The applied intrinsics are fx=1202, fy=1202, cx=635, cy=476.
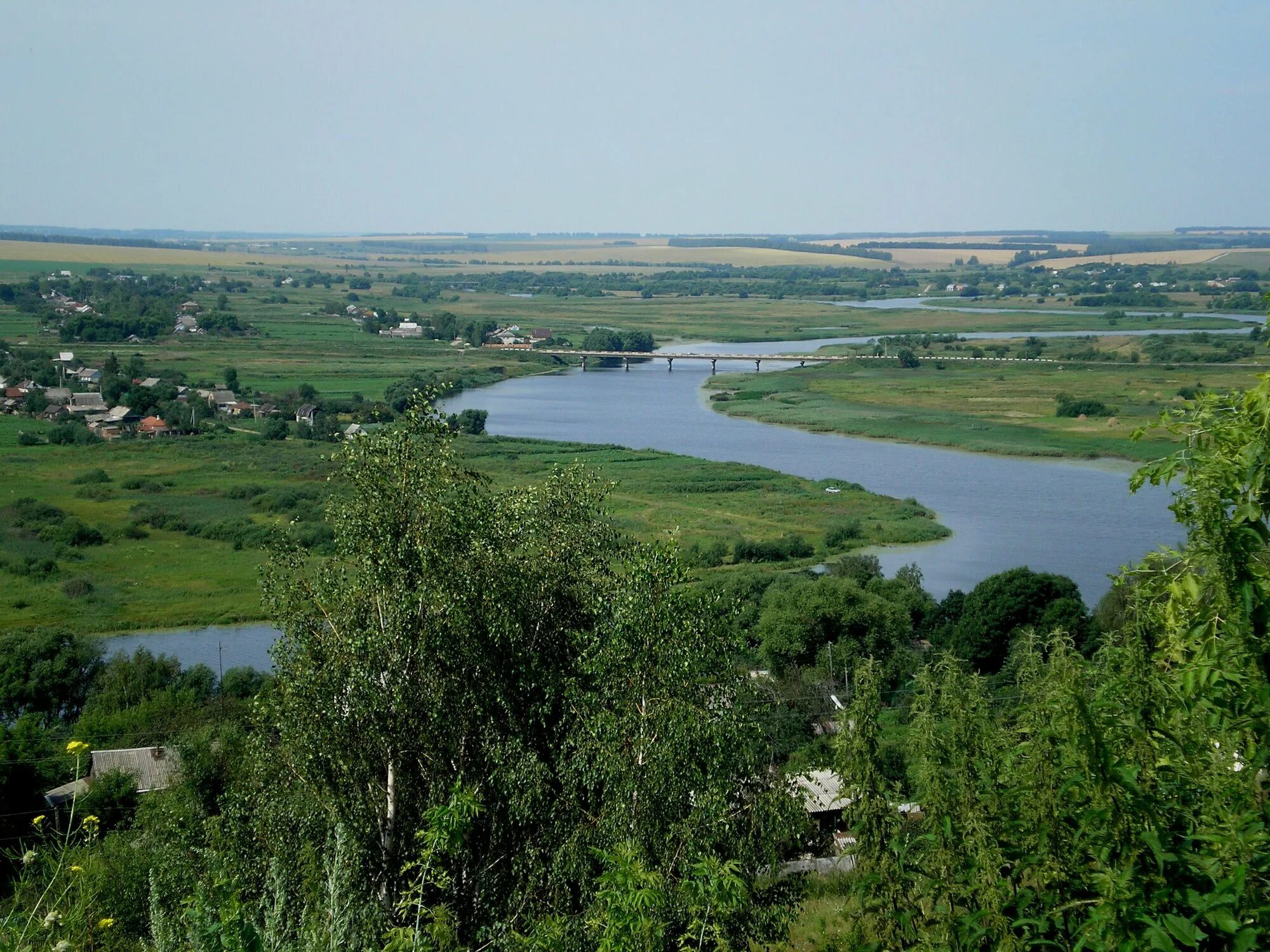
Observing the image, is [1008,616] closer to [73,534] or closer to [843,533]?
[843,533]

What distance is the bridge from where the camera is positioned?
39.6 metres

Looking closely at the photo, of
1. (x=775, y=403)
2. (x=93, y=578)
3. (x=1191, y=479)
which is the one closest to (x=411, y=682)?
(x=1191, y=479)

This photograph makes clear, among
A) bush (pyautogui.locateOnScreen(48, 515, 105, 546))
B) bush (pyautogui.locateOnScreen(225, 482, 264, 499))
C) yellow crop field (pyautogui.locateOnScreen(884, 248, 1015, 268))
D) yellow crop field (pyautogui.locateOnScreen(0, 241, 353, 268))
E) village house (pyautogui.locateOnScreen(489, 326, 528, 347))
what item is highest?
yellow crop field (pyautogui.locateOnScreen(884, 248, 1015, 268))

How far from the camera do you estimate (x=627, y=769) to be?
4098 millimetres

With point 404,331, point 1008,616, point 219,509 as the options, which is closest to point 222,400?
point 219,509

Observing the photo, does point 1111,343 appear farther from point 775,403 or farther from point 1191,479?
point 1191,479

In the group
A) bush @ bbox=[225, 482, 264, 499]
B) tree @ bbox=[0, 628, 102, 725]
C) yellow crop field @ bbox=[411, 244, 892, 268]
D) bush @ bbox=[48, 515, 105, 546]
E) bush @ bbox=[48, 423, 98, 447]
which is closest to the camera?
tree @ bbox=[0, 628, 102, 725]

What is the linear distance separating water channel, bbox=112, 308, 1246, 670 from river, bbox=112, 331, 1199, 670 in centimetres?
4

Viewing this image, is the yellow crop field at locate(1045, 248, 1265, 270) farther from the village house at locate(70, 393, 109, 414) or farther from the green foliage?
the green foliage

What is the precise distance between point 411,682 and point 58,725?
7.62m

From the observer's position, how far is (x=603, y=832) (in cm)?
407

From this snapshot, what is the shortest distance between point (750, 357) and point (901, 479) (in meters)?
18.1

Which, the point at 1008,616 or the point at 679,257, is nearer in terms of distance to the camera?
the point at 1008,616

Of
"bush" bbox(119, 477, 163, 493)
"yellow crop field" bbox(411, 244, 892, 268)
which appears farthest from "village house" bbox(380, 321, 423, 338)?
"yellow crop field" bbox(411, 244, 892, 268)
